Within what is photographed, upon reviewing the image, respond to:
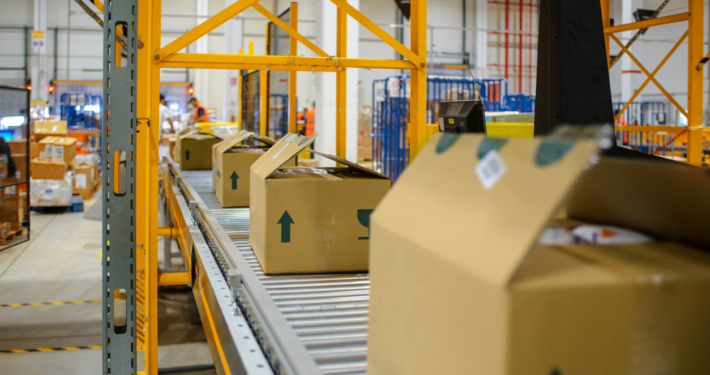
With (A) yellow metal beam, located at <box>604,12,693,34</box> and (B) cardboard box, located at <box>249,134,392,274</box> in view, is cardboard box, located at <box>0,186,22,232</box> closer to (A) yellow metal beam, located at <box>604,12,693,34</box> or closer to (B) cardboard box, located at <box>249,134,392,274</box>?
(B) cardboard box, located at <box>249,134,392,274</box>

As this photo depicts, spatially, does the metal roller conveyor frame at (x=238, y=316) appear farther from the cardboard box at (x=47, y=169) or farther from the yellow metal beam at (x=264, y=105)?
the cardboard box at (x=47, y=169)

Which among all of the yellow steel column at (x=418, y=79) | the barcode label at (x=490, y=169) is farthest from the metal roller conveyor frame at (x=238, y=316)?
the yellow steel column at (x=418, y=79)

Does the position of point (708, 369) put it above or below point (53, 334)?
above

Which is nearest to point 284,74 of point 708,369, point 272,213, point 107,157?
point 107,157

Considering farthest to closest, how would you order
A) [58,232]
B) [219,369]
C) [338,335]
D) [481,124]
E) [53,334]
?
1. [58,232]
2. [53,334]
3. [481,124]
4. [219,369]
5. [338,335]

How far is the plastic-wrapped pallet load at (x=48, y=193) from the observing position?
8.71m

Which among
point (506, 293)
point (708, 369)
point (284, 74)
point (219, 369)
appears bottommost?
point (219, 369)

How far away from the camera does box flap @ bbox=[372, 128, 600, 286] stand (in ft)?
2.03

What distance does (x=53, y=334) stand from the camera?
4082 mm

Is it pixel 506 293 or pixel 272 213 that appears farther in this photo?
pixel 272 213

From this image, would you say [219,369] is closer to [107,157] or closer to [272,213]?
[272,213]

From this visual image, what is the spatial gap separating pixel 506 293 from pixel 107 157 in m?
2.12

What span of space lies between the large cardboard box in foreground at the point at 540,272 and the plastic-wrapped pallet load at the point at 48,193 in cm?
928

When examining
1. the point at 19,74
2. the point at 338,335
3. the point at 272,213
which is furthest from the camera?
the point at 19,74
